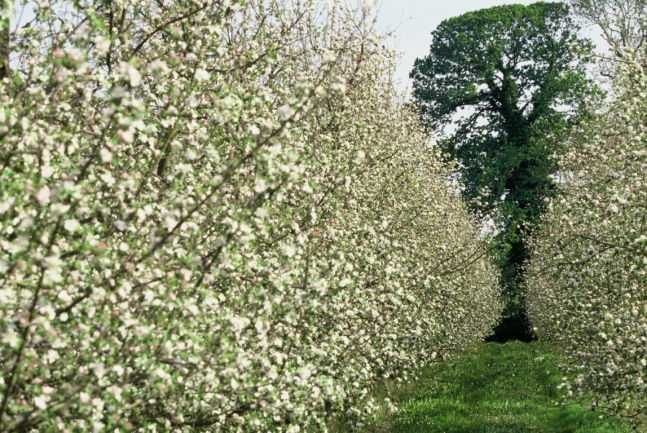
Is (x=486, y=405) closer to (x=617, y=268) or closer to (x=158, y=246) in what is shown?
(x=617, y=268)

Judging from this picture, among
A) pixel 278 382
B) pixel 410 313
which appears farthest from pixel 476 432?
pixel 278 382

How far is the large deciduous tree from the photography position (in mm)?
43781

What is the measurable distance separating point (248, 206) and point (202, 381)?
5.52 feet

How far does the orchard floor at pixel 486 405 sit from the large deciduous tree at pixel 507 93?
832 inches

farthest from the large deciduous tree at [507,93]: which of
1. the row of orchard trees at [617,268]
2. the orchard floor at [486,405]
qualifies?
the row of orchard trees at [617,268]

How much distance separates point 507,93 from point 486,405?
1325 inches

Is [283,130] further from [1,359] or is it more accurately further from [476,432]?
[476,432]

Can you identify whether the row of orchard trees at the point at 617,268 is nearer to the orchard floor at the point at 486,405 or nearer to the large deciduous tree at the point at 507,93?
the orchard floor at the point at 486,405

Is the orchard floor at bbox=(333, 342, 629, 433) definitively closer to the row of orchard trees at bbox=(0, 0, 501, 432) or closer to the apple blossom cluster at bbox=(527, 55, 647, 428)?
the apple blossom cluster at bbox=(527, 55, 647, 428)

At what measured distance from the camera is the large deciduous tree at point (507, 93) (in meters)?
43.8

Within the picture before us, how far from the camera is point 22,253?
4.85 m

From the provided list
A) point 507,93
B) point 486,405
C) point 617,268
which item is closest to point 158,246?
point 617,268

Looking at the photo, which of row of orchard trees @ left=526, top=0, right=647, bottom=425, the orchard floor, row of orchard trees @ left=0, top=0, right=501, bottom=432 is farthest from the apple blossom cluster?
row of orchard trees @ left=0, top=0, right=501, bottom=432

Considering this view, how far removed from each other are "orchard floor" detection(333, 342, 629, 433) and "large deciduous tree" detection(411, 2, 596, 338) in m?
21.1
